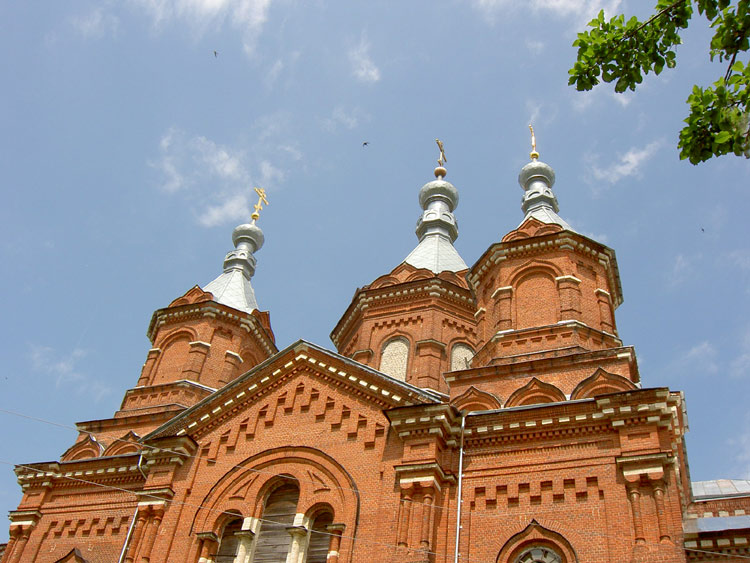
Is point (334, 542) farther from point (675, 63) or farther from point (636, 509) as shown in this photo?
point (675, 63)

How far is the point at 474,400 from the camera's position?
49.2 feet

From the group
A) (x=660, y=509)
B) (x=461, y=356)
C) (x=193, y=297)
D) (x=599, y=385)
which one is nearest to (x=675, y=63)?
(x=660, y=509)

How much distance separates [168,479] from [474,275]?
29.1 feet

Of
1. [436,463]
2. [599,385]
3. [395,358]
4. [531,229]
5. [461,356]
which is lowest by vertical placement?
[436,463]

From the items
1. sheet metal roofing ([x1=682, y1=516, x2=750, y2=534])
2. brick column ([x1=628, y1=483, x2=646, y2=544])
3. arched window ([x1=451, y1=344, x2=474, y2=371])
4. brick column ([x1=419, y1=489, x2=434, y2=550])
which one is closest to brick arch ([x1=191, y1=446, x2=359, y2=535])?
brick column ([x1=419, y1=489, x2=434, y2=550])

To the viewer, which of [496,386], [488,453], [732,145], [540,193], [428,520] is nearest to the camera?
[732,145]

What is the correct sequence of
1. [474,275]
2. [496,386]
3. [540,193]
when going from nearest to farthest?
[496,386] < [474,275] < [540,193]

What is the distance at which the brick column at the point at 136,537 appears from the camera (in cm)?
1351

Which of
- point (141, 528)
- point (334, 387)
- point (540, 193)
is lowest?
point (141, 528)

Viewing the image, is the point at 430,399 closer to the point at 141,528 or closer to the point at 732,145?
the point at 141,528

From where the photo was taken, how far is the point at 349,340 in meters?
23.4

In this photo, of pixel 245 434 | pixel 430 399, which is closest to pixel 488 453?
pixel 430 399

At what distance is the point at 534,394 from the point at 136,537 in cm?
788

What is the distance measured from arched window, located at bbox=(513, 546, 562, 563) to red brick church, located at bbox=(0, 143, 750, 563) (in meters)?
0.03
